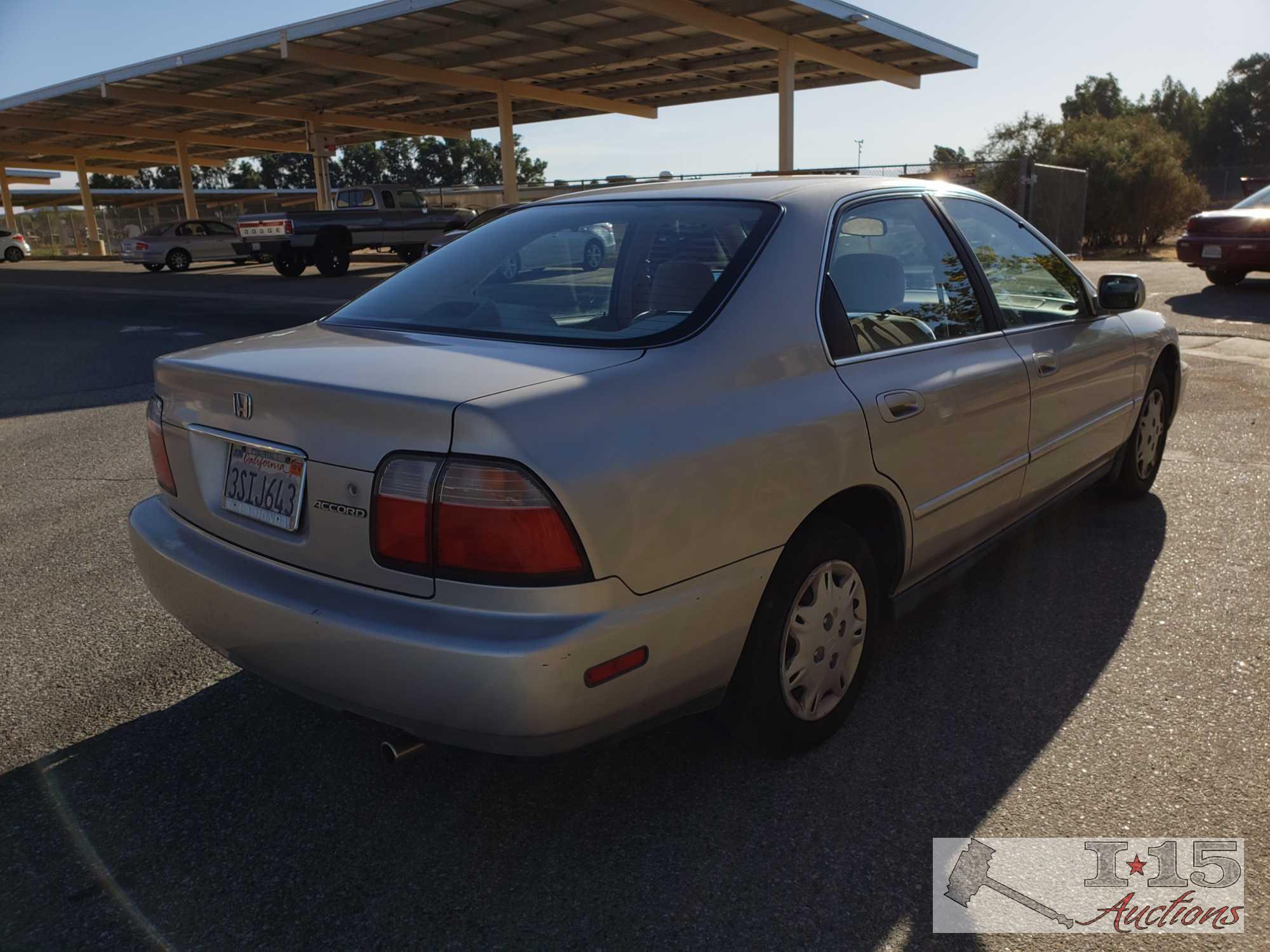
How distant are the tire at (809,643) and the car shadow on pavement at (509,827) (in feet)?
0.49

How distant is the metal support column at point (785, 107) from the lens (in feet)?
71.9

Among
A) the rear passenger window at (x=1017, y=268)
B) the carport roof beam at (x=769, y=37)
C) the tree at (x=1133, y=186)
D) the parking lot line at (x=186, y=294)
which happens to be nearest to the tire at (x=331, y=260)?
the parking lot line at (x=186, y=294)

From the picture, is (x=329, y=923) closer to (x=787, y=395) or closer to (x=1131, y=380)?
(x=787, y=395)

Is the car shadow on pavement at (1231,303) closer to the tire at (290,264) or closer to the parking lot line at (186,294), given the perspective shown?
A: the parking lot line at (186,294)

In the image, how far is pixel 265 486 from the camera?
7.84 feet

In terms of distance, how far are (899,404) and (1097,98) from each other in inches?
3741

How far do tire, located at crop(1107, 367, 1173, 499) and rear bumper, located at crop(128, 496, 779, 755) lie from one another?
3.15 m

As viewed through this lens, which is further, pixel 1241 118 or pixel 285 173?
pixel 285 173

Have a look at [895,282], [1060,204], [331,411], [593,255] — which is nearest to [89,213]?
[1060,204]

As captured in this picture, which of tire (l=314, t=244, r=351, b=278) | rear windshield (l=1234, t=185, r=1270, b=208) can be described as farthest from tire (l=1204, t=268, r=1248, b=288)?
tire (l=314, t=244, r=351, b=278)

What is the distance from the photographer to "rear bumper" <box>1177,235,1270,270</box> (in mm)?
13336

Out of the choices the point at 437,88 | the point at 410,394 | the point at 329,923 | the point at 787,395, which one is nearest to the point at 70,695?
the point at 329,923

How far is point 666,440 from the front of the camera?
2.18m

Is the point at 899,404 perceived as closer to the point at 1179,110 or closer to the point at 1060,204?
the point at 1060,204
